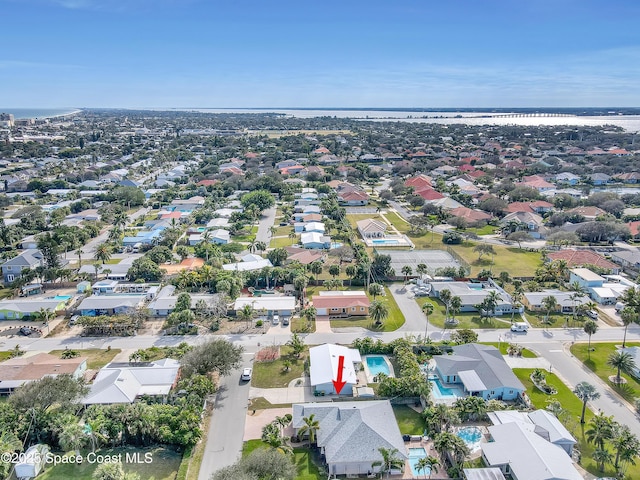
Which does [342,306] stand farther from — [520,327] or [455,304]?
[520,327]

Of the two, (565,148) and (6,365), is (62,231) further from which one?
(565,148)

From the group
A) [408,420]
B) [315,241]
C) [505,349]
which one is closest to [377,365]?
[408,420]

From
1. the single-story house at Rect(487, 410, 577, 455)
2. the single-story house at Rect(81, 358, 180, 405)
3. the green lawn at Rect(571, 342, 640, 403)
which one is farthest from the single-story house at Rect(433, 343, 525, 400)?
the single-story house at Rect(81, 358, 180, 405)

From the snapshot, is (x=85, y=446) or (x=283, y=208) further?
(x=283, y=208)

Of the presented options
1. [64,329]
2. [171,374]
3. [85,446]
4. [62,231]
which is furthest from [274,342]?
[62,231]

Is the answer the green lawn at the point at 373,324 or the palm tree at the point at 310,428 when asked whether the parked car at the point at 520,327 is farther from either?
the palm tree at the point at 310,428

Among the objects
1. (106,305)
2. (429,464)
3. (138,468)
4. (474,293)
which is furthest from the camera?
(474,293)
